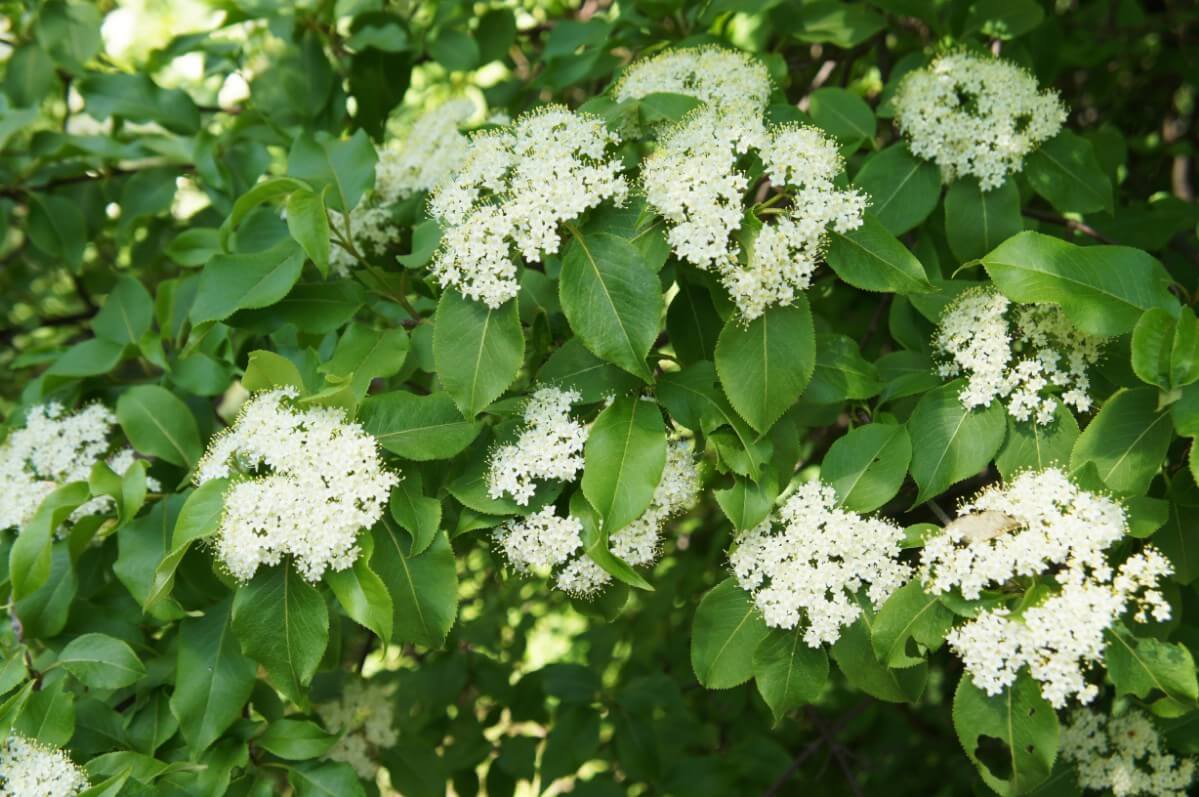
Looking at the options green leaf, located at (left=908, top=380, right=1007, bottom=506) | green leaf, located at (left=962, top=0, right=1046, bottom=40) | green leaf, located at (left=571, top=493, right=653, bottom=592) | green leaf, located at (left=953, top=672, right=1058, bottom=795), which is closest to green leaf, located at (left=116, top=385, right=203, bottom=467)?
green leaf, located at (left=571, top=493, right=653, bottom=592)

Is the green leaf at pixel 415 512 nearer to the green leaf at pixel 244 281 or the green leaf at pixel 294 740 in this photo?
the green leaf at pixel 244 281

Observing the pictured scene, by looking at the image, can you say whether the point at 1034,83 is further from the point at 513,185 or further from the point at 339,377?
the point at 339,377

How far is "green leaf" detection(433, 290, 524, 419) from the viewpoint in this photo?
6.71 ft

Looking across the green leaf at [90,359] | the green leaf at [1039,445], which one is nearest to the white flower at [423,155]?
the green leaf at [90,359]

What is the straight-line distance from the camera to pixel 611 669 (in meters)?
4.51

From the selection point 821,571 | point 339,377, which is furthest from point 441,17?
point 821,571

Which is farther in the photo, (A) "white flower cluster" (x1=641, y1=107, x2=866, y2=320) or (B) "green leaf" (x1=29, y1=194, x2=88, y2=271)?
(B) "green leaf" (x1=29, y1=194, x2=88, y2=271)

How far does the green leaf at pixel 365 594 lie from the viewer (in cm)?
195

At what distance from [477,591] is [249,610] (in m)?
2.59

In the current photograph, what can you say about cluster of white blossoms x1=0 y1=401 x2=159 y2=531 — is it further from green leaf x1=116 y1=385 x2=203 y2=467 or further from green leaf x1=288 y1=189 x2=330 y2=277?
green leaf x1=288 y1=189 x2=330 y2=277

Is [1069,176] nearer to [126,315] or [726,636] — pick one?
[726,636]

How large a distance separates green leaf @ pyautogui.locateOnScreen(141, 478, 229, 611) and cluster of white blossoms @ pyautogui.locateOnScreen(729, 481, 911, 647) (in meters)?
1.07

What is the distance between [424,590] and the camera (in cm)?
210

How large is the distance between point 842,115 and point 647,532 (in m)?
1.25
